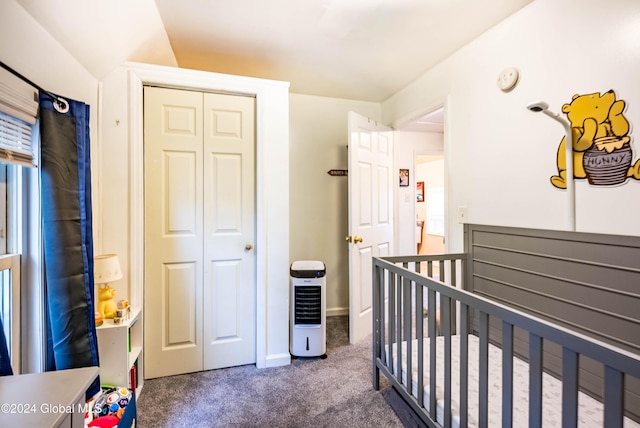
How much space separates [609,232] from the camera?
1311 millimetres

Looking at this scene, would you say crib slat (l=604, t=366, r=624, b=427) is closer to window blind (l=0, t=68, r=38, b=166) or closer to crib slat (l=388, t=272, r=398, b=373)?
crib slat (l=388, t=272, r=398, b=373)

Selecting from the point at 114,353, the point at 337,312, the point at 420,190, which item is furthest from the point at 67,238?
the point at 420,190

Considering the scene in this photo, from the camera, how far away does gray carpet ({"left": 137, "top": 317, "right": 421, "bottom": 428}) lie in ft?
5.22

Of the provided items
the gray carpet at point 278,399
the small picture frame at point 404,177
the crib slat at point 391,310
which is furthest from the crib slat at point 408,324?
the small picture frame at point 404,177

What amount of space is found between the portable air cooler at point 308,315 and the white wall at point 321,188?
74cm

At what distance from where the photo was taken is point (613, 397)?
0.69m

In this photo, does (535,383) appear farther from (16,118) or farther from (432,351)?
(16,118)

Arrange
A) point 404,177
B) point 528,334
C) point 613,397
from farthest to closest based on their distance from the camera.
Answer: point 404,177, point 528,334, point 613,397

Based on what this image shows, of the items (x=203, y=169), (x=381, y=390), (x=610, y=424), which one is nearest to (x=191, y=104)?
(x=203, y=169)

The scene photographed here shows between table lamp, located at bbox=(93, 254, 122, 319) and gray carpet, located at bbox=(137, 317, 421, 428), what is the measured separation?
0.61m

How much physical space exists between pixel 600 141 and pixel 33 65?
2.50 m

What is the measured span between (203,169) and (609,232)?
228 cm

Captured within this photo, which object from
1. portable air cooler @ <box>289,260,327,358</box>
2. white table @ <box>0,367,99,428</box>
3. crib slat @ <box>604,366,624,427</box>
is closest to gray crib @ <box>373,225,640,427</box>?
crib slat @ <box>604,366,624,427</box>

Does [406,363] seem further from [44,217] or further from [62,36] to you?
[62,36]
